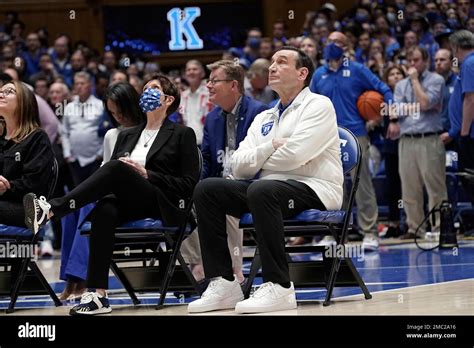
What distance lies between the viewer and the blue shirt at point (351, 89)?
859cm

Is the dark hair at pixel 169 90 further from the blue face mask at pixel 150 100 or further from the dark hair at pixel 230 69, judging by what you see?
the dark hair at pixel 230 69

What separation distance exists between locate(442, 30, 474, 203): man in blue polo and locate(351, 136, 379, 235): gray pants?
0.85 meters

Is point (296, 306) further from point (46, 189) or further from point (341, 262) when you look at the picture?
point (46, 189)

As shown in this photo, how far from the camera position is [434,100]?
8773 mm

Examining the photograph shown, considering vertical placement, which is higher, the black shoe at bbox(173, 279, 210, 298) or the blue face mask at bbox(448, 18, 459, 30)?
the blue face mask at bbox(448, 18, 459, 30)

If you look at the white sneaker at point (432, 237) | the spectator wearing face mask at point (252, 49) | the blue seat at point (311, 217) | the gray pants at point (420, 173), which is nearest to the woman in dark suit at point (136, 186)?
the blue seat at point (311, 217)

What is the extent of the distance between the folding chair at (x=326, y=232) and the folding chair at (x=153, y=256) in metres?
0.44

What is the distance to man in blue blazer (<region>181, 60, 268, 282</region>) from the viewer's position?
19.6 feet

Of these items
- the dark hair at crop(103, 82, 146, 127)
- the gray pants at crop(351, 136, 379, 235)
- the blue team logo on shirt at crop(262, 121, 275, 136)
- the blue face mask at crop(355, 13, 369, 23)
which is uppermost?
the blue face mask at crop(355, 13, 369, 23)

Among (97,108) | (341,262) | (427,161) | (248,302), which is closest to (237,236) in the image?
(341,262)

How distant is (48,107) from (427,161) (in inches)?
148

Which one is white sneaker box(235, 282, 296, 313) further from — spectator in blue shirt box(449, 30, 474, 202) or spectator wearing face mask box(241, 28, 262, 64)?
spectator wearing face mask box(241, 28, 262, 64)

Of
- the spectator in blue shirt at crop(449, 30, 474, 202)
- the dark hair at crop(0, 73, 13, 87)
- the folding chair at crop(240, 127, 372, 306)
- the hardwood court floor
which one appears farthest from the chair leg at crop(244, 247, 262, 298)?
the spectator in blue shirt at crop(449, 30, 474, 202)

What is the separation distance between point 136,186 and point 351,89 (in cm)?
374
